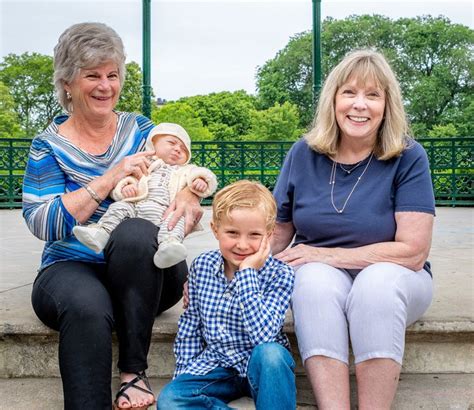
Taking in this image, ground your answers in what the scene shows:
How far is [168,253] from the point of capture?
2.45 metres

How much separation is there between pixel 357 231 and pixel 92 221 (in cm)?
103

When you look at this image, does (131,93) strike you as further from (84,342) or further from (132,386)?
(84,342)

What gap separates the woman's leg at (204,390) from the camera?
2328mm

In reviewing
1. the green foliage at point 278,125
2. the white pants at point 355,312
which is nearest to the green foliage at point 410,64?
the green foliage at point 278,125

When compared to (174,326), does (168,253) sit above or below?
above

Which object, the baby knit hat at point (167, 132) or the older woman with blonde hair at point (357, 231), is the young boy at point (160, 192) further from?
the older woman with blonde hair at point (357, 231)

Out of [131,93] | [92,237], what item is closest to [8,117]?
[131,93]

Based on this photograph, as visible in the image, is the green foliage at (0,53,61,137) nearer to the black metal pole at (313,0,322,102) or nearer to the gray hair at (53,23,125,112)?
the black metal pole at (313,0,322,102)

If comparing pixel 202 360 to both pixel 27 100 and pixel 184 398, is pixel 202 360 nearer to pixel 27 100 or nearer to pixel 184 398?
pixel 184 398

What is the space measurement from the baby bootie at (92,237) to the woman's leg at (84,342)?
0.13m

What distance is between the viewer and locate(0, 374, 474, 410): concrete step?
8.51 ft

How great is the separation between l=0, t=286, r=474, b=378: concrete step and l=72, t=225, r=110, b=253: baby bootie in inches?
20.2

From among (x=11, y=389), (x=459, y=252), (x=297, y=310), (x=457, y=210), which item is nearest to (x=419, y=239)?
(x=297, y=310)

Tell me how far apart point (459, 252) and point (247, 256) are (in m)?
3.54
